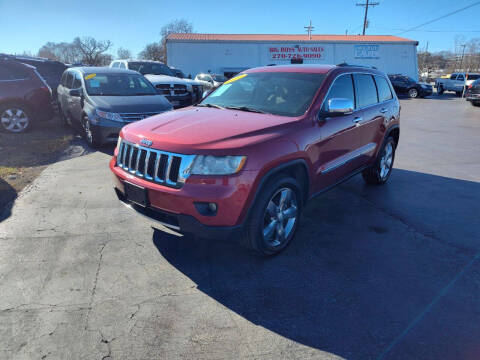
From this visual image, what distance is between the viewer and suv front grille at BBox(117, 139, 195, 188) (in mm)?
2963

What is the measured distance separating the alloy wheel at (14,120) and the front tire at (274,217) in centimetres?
849

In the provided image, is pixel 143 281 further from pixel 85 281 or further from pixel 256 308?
pixel 256 308

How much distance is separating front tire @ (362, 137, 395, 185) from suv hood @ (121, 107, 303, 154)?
2.51 meters

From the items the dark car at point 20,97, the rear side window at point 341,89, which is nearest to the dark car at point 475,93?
the rear side window at point 341,89

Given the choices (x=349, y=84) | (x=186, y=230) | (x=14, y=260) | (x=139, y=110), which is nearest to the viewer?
(x=186, y=230)

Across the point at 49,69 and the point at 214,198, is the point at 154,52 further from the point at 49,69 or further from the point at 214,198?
the point at 214,198

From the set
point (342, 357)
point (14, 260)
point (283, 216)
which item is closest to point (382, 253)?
point (283, 216)

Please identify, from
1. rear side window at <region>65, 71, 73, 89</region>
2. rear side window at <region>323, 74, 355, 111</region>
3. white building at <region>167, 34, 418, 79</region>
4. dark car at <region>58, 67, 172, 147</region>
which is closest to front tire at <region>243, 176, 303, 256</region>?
rear side window at <region>323, 74, 355, 111</region>

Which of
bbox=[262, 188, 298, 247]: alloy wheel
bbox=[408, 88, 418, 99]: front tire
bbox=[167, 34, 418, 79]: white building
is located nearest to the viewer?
bbox=[262, 188, 298, 247]: alloy wheel

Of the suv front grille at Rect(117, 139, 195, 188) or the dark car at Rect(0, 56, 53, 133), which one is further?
the dark car at Rect(0, 56, 53, 133)

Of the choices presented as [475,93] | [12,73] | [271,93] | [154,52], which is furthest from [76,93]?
[154,52]

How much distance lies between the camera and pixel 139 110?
299 inches

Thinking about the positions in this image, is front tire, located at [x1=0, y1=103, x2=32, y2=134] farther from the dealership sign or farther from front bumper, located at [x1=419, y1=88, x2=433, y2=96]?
the dealership sign

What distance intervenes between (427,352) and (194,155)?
2166 millimetres
